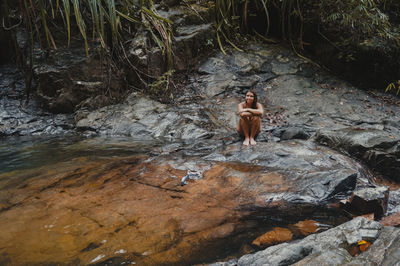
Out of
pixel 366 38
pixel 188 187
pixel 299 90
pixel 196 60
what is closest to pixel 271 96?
pixel 299 90

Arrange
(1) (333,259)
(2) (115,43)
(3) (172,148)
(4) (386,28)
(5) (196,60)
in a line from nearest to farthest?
(1) (333,259) → (3) (172,148) → (2) (115,43) → (4) (386,28) → (5) (196,60)

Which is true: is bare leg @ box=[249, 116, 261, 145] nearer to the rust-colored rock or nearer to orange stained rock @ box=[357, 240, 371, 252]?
the rust-colored rock

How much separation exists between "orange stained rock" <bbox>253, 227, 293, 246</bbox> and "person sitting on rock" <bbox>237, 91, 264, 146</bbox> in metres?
1.77

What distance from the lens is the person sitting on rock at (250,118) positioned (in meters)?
3.64

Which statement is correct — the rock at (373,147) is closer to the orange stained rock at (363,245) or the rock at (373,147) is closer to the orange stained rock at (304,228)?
the orange stained rock at (304,228)

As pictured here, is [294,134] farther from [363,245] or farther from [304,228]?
[363,245]

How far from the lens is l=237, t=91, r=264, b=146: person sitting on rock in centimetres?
364

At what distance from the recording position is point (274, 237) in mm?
1802

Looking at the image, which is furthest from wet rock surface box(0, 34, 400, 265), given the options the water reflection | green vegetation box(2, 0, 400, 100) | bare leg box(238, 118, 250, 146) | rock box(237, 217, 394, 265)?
green vegetation box(2, 0, 400, 100)

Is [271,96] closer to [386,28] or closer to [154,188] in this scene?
[386,28]

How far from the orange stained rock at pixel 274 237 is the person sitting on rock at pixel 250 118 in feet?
5.82

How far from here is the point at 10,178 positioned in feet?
9.65

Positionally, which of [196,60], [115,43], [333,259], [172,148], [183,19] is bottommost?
[172,148]

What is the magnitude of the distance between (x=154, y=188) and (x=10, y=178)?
64.0 inches
